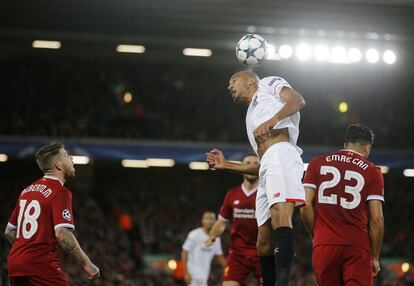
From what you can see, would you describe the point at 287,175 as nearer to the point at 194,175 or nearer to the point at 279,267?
the point at 279,267

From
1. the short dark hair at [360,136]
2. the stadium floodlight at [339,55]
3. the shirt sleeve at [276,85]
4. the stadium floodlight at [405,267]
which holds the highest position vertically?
the stadium floodlight at [339,55]

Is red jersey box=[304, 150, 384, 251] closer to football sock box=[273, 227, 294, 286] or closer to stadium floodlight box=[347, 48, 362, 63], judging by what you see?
football sock box=[273, 227, 294, 286]

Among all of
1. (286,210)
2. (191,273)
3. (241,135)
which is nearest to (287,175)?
(286,210)

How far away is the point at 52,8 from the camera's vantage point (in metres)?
20.8

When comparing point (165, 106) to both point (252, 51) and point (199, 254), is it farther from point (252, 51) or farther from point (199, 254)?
point (252, 51)

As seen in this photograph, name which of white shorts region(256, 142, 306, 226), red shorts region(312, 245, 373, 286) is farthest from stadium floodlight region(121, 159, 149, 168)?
red shorts region(312, 245, 373, 286)

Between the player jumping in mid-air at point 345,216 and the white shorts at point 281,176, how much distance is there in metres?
0.24

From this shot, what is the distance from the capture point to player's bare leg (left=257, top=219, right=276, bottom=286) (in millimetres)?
6680

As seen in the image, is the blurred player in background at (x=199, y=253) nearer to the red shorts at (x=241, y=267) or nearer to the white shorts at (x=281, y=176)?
the red shorts at (x=241, y=267)

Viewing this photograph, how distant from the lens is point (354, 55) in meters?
22.7

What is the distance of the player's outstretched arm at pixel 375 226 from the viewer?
658 centimetres

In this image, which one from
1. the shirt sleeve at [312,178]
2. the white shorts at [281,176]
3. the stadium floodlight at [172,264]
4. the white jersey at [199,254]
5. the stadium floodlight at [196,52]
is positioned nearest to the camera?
the white shorts at [281,176]

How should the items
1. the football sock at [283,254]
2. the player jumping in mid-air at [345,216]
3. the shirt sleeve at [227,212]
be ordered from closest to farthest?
the football sock at [283,254] < the player jumping in mid-air at [345,216] < the shirt sleeve at [227,212]

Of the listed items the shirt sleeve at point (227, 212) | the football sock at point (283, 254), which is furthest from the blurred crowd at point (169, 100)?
the football sock at point (283, 254)
